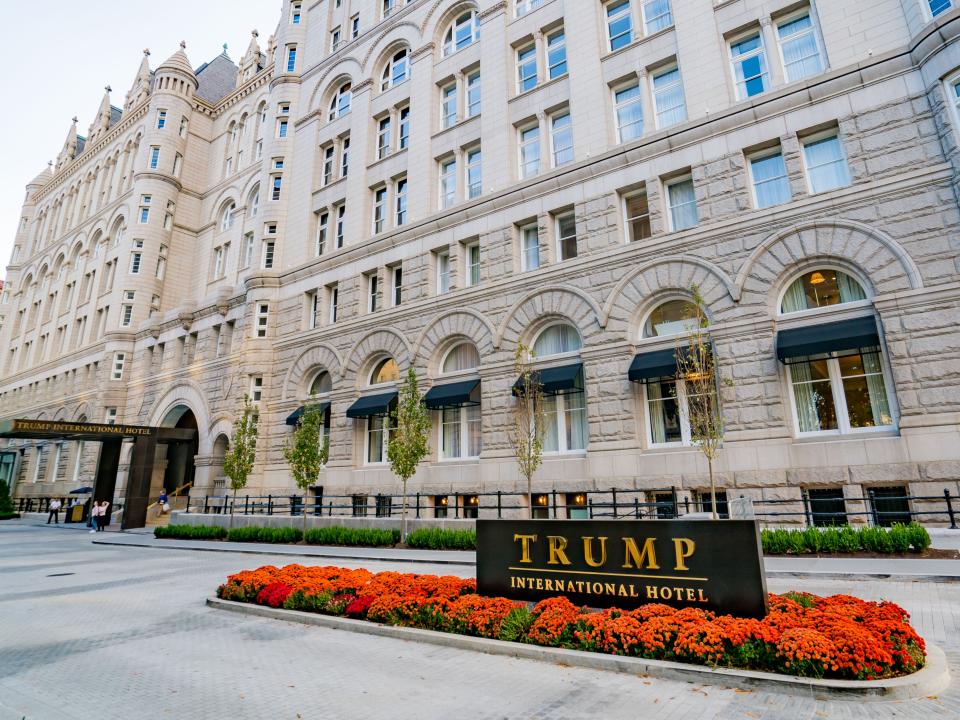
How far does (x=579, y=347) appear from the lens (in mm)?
20984

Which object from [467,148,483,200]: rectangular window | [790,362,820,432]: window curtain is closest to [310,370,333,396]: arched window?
[467,148,483,200]: rectangular window

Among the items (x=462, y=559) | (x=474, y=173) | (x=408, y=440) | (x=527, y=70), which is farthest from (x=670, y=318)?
(x=527, y=70)

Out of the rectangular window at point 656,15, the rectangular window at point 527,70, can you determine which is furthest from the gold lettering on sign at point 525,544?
the rectangular window at point 527,70

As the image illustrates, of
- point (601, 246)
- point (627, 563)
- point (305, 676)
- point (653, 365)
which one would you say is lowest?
point (305, 676)

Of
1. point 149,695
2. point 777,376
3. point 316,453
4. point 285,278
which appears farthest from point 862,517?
point 285,278

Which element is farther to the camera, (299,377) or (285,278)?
(285,278)

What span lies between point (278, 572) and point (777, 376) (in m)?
14.3

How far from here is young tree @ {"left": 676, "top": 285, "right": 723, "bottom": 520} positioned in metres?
15.1

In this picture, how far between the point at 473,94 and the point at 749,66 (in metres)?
12.6

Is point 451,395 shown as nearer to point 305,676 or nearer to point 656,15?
point 305,676

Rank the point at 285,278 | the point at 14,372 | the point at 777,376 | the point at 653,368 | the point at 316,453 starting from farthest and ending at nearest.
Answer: the point at 14,372
the point at 285,278
the point at 316,453
the point at 653,368
the point at 777,376

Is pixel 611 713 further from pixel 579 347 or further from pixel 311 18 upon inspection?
pixel 311 18

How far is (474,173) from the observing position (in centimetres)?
2625

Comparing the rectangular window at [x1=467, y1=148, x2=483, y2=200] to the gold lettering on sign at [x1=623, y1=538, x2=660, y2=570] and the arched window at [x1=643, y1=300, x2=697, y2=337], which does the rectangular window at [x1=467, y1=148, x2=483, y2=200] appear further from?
the gold lettering on sign at [x1=623, y1=538, x2=660, y2=570]
